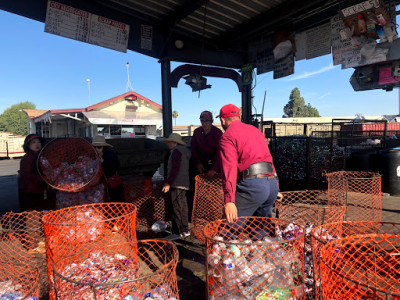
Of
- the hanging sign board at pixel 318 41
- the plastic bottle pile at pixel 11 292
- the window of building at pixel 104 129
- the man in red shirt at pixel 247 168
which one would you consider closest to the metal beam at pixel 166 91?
the hanging sign board at pixel 318 41

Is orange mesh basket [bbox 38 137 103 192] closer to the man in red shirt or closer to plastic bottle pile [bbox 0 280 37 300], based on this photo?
plastic bottle pile [bbox 0 280 37 300]

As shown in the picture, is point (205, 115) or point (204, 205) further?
point (205, 115)

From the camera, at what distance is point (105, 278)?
2055mm

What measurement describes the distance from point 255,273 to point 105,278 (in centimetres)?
117

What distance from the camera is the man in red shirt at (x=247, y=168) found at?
2.67 m

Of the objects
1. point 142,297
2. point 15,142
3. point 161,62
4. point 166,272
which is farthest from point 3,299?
point 15,142

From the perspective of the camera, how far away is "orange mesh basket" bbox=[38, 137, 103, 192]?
3658 mm

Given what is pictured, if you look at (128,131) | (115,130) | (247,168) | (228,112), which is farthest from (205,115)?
(128,131)

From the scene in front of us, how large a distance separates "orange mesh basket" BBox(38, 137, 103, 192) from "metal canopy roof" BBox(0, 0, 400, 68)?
2707 millimetres

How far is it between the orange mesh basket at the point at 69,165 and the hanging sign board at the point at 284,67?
530 cm

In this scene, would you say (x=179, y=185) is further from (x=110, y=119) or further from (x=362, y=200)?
(x=110, y=119)

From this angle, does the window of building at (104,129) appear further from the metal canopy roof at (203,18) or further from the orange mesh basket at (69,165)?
the orange mesh basket at (69,165)

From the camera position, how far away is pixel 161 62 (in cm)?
664

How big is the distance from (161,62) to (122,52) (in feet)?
3.68
